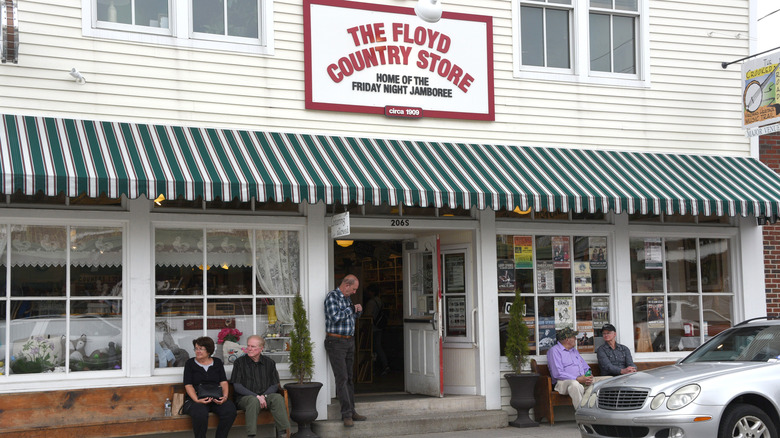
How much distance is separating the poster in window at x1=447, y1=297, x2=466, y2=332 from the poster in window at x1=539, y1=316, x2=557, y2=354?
1072mm

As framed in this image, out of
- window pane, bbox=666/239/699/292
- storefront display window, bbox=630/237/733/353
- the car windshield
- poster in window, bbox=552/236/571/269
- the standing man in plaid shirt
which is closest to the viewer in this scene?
the car windshield

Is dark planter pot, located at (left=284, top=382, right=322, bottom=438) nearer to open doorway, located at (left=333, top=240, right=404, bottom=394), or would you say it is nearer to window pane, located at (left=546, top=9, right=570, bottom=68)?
open doorway, located at (left=333, top=240, right=404, bottom=394)

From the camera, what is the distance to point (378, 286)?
1581 centimetres

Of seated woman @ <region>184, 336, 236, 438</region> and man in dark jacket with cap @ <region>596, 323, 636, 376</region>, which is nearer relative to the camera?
seated woman @ <region>184, 336, 236, 438</region>

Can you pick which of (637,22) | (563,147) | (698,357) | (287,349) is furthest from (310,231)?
(637,22)

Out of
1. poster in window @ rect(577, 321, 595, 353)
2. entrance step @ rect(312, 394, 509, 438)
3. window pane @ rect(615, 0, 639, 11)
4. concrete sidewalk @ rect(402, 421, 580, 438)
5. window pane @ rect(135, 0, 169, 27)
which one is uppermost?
window pane @ rect(615, 0, 639, 11)

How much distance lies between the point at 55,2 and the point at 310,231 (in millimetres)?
3864

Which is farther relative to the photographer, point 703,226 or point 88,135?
point 703,226

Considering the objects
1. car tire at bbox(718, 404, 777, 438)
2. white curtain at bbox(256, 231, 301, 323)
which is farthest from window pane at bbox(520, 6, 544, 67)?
car tire at bbox(718, 404, 777, 438)

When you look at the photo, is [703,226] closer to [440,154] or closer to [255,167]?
[440,154]

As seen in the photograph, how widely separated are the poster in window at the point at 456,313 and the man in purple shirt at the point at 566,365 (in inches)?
48.2

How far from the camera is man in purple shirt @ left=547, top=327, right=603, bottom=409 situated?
433 inches

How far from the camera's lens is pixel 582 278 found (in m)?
12.1

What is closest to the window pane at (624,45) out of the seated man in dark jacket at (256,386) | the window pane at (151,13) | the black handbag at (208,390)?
the window pane at (151,13)
